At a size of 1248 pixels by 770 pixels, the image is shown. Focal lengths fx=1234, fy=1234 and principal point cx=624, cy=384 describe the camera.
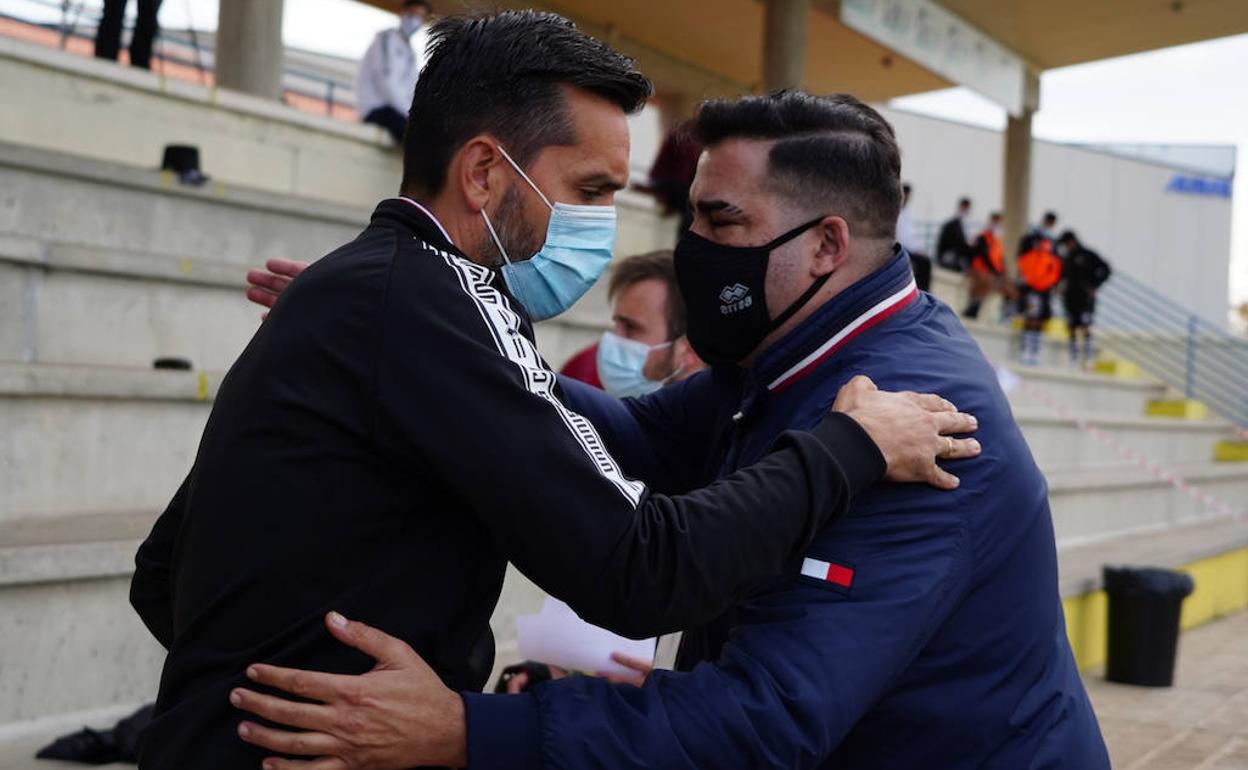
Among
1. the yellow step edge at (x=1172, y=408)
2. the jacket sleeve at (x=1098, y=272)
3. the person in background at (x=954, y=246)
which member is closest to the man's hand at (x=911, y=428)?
the yellow step edge at (x=1172, y=408)

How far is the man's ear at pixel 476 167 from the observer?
168 centimetres

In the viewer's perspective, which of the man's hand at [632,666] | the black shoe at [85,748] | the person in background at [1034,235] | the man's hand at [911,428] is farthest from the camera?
the person in background at [1034,235]

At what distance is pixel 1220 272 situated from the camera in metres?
29.8

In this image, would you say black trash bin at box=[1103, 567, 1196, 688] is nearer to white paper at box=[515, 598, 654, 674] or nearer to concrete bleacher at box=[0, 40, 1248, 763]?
concrete bleacher at box=[0, 40, 1248, 763]

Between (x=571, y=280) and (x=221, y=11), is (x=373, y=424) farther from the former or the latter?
(x=221, y=11)

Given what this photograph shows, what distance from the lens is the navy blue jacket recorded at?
1.54 m

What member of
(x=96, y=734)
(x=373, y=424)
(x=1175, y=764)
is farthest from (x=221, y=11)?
(x=373, y=424)

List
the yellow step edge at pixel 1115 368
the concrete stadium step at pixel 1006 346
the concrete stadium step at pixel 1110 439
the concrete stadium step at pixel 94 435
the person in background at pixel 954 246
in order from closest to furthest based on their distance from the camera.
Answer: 1. the concrete stadium step at pixel 94 435
2. the concrete stadium step at pixel 1110 439
3. the concrete stadium step at pixel 1006 346
4. the person in background at pixel 954 246
5. the yellow step edge at pixel 1115 368

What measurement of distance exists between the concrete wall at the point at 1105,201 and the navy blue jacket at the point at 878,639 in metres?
28.1

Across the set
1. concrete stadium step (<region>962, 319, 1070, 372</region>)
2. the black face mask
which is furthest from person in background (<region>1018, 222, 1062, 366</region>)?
the black face mask

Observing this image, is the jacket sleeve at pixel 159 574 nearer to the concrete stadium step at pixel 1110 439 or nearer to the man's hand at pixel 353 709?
the man's hand at pixel 353 709

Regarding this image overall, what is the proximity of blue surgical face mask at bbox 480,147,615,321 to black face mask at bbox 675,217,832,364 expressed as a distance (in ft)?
0.63

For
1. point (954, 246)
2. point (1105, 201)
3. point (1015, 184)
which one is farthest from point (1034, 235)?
point (1105, 201)

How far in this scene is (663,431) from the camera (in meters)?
2.43
